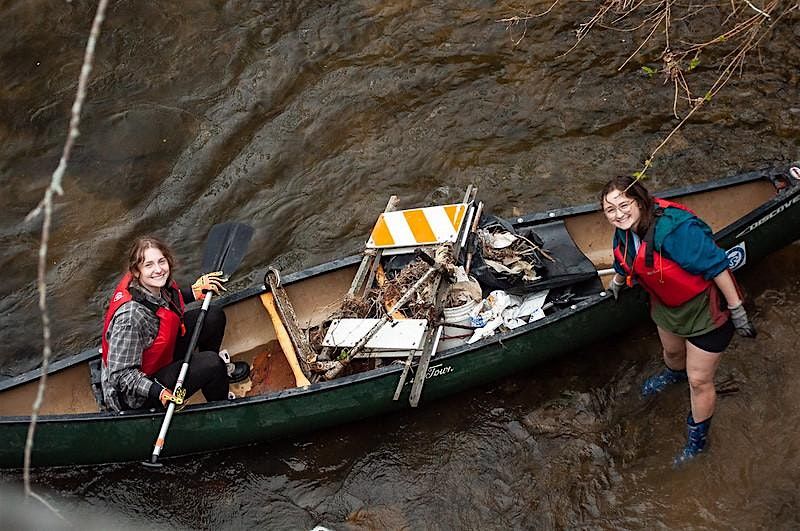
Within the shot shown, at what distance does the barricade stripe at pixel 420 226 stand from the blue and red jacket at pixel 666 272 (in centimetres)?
199

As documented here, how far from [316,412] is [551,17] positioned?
6.06m

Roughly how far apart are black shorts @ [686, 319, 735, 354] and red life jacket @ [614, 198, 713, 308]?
0.25 metres

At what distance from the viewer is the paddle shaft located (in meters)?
5.23

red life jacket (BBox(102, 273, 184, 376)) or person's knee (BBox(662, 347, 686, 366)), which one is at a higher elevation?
red life jacket (BBox(102, 273, 184, 376))

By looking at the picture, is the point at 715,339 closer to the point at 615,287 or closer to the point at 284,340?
the point at 615,287

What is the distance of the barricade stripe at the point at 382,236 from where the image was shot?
662 centimetres

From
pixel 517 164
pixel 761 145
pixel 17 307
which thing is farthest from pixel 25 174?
pixel 761 145

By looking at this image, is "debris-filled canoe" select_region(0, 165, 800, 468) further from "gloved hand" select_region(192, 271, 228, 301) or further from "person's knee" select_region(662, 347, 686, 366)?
"person's knee" select_region(662, 347, 686, 366)

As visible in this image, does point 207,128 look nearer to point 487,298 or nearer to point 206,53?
point 206,53

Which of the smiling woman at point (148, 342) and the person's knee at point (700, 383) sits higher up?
the smiling woman at point (148, 342)

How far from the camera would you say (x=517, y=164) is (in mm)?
8391

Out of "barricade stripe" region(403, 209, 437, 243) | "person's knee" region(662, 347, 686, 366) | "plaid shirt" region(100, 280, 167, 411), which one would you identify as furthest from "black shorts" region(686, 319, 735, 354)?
"plaid shirt" region(100, 280, 167, 411)

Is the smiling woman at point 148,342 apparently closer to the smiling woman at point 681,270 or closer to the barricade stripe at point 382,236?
the barricade stripe at point 382,236

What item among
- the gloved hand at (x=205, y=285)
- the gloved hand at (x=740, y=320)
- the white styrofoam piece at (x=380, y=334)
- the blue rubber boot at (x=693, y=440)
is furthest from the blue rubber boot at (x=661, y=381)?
the gloved hand at (x=205, y=285)
